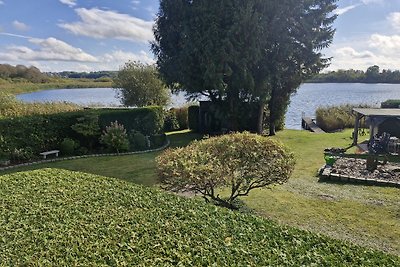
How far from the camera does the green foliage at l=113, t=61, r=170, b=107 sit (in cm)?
2212

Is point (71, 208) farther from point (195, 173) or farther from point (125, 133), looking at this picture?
point (125, 133)

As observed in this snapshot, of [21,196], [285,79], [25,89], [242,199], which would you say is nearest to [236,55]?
[285,79]

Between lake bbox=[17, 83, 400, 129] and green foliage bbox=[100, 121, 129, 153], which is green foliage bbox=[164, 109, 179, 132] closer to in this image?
lake bbox=[17, 83, 400, 129]

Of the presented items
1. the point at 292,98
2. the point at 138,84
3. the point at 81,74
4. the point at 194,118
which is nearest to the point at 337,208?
the point at 194,118

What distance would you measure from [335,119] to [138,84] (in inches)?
577

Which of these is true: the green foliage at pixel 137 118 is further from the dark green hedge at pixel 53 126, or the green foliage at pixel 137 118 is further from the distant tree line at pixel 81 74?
the distant tree line at pixel 81 74

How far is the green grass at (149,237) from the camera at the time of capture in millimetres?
2434

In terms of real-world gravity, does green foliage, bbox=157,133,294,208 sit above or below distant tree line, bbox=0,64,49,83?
below

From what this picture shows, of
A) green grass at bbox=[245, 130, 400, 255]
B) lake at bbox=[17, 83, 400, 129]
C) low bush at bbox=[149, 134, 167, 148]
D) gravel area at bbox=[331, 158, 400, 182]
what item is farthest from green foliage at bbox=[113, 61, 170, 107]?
green grass at bbox=[245, 130, 400, 255]

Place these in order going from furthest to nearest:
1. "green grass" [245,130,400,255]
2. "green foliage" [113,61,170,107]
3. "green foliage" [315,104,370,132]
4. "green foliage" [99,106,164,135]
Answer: "green foliage" [315,104,370,132] → "green foliage" [113,61,170,107] → "green foliage" [99,106,164,135] → "green grass" [245,130,400,255]

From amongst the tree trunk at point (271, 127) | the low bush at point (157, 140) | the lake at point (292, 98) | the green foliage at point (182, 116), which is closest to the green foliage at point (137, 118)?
the low bush at point (157, 140)

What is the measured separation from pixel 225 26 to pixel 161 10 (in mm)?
4100

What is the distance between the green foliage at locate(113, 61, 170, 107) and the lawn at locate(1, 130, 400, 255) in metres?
11.0

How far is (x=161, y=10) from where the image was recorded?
675 inches
